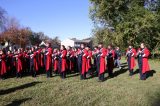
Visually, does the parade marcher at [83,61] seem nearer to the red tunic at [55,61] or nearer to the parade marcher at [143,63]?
the red tunic at [55,61]

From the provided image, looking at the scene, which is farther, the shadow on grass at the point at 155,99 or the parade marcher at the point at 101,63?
the parade marcher at the point at 101,63

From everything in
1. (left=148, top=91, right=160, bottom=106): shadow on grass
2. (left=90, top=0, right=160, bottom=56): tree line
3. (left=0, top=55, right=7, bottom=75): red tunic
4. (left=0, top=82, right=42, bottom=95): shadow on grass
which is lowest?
(left=148, top=91, right=160, bottom=106): shadow on grass

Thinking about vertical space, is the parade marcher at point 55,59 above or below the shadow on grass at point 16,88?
above

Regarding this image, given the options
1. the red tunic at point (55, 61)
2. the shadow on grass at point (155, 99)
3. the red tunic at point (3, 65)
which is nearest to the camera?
the shadow on grass at point (155, 99)

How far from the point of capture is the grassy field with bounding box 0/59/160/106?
1132 centimetres

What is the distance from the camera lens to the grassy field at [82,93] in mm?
11320

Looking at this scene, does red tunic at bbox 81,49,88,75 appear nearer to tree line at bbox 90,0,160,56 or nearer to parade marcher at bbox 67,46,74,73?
parade marcher at bbox 67,46,74,73

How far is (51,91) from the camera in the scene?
43.7 feet

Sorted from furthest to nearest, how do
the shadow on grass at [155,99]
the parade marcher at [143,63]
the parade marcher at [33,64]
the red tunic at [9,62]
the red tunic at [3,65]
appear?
the red tunic at [9,62]
the parade marcher at [33,64]
the red tunic at [3,65]
the parade marcher at [143,63]
the shadow on grass at [155,99]

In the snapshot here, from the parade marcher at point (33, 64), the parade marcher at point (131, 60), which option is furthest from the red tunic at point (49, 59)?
the parade marcher at point (131, 60)

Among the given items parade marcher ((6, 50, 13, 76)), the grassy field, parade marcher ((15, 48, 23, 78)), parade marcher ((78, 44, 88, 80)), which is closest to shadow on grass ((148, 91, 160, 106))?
the grassy field

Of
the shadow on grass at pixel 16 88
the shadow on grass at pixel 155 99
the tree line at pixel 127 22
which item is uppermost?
the tree line at pixel 127 22

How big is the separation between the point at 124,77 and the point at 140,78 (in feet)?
3.81

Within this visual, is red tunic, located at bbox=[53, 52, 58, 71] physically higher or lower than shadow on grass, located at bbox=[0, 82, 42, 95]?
higher
